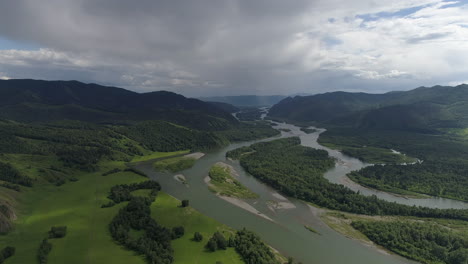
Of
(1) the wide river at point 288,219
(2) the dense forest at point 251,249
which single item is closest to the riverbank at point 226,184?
(1) the wide river at point 288,219

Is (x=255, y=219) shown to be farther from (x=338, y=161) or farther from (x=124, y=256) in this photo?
(x=338, y=161)

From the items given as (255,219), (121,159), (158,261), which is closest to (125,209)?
(158,261)

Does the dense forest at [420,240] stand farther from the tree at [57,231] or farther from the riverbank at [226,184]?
the tree at [57,231]

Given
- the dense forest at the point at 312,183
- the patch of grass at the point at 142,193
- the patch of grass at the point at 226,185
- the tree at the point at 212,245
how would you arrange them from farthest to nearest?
the patch of grass at the point at 226,185
the patch of grass at the point at 142,193
the dense forest at the point at 312,183
the tree at the point at 212,245

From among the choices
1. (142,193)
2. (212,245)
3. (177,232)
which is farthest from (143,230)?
(142,193)

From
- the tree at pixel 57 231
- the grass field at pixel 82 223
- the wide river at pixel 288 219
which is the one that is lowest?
the wide river at pixel 288 219

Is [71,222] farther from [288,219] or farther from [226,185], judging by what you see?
[288,219]
